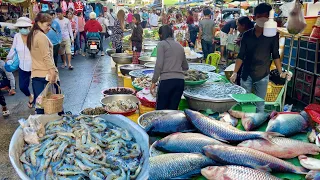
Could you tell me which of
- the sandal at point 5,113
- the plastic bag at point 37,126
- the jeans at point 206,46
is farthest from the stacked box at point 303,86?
the sandal at point 5,113

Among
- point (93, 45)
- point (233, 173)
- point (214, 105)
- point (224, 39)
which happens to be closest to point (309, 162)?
point (233, 173)

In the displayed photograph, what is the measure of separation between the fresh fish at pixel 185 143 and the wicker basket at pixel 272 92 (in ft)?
12.6

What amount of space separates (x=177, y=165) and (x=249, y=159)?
0.50 metres

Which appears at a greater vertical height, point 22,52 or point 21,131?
point 22,52

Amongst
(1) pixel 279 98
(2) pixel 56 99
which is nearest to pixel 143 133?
(2) pixel 56 99

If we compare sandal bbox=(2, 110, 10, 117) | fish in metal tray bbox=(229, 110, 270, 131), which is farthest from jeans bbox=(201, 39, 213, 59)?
fish in metal tray bbox=(229, 110, 270, 131)

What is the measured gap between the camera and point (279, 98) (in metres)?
5.77

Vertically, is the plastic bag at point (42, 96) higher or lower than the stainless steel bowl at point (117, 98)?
higher

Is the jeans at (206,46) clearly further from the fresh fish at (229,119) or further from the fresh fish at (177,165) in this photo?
the fresh fish at (177,165)

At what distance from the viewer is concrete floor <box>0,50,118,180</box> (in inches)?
194

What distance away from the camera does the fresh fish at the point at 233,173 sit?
1807 millimetres

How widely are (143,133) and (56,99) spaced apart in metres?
1.63

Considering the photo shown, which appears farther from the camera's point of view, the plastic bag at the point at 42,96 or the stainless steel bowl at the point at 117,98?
the stainless steel bowl at the point at 117,98

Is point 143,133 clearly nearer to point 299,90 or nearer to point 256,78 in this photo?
point 256,78
